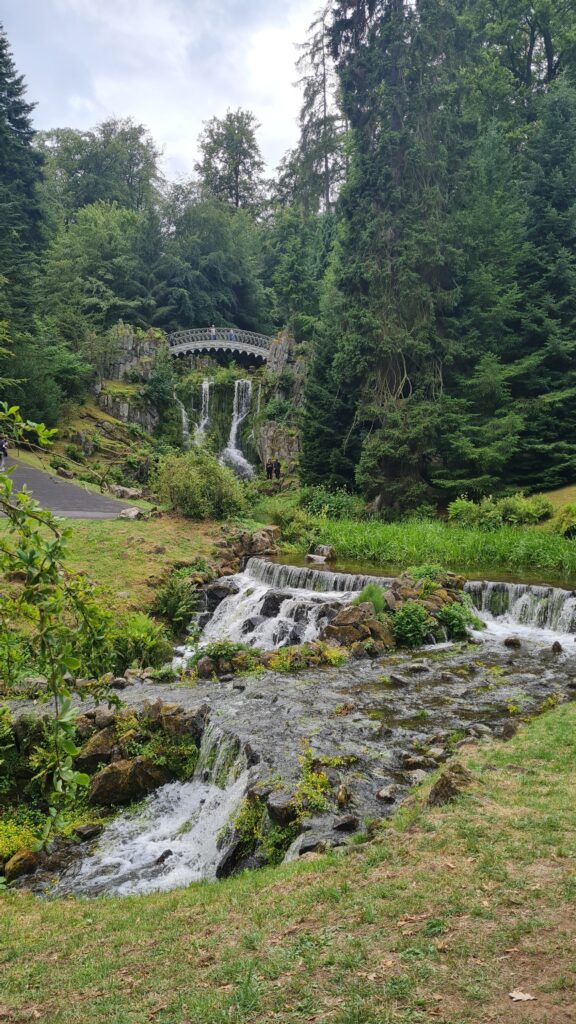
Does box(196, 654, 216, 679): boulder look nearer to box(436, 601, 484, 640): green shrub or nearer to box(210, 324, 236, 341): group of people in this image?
box(436, 601, 484, 640): green shrub

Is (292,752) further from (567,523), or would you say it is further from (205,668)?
(567,523)

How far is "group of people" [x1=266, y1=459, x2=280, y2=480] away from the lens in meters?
34.2

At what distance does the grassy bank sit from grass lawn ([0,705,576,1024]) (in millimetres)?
13202

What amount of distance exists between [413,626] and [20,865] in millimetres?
8642

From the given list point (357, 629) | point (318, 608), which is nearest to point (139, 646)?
point (318, 608)

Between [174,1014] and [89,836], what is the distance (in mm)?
4237

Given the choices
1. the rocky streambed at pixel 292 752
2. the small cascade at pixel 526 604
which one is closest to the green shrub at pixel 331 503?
the small cascade at pixel 526 604

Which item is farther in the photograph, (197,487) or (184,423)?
(184,423)

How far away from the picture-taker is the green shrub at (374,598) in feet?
44.5

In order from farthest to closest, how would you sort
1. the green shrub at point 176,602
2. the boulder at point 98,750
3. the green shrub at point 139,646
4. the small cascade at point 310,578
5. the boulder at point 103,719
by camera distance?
the small cascade at point 310,578, the green shrub at point 176,602, the green shrub at point 139,646, the boulder at point 103,719, the boulder at point 98,750

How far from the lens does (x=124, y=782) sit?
768 centimetres

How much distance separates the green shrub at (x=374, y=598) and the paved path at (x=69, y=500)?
1077 centimetres

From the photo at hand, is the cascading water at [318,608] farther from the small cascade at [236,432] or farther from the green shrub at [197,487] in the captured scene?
the small cascade at [236,432]

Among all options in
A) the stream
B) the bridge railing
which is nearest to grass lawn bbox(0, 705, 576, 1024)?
→ the stream
